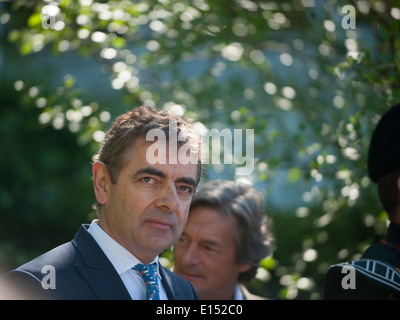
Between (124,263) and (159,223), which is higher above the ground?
(159,223)

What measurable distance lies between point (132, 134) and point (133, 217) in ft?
1.12

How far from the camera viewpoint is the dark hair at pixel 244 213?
12.8 feet

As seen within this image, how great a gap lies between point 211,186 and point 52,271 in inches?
76.4

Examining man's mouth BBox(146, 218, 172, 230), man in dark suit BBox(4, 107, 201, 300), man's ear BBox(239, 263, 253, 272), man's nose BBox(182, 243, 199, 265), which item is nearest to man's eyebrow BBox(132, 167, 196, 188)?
man in dark suit BBox(4, 107, 201, 300)

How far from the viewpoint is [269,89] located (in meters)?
5.36

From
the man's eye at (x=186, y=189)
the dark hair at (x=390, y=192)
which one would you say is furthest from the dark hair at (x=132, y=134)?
the dark hair at (x=390, y=192)

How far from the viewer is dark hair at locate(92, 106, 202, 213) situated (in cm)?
246

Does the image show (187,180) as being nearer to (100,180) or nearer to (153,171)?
(153,171)

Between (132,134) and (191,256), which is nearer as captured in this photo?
(132,134)

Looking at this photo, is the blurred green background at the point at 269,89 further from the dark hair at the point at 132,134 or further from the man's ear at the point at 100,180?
the man's ear at the point at 100,180

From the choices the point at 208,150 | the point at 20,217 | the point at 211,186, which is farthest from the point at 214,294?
the point at 20,217

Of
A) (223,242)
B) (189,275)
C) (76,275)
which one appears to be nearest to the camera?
(76,275)

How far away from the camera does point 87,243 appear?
2377 mm

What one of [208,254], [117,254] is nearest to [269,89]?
[208,254]
